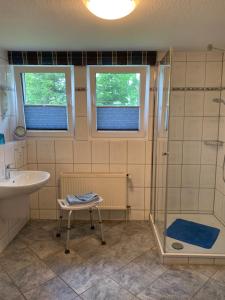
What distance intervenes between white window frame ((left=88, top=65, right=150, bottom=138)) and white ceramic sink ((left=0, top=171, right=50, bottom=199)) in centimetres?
83

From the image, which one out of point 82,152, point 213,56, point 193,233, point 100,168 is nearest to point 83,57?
point 82,152

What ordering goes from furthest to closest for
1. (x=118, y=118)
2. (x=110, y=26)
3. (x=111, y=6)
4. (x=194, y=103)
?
(x=118, y=118), (x=194, y=103), (x=110, y=26), (x=111, y=6)

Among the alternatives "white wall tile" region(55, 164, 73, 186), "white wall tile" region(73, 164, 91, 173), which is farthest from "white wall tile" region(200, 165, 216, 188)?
"white wall tile" region(55, 164, 73, 186)

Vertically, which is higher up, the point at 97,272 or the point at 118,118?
the point at 118,118

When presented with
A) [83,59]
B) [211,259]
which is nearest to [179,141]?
[211,259]

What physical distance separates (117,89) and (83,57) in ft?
1.72

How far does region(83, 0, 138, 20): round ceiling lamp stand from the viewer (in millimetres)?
1337

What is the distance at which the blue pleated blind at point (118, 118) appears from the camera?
2.70m

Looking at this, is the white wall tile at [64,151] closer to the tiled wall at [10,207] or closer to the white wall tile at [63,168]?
the white wall tile at [63,168]

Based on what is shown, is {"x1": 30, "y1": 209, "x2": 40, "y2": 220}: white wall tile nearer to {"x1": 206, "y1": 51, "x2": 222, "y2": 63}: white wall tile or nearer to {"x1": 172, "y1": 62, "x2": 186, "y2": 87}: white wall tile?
{"x1": 172, "y1": 62, "x2": 186, "y2": 87}: white wall tile

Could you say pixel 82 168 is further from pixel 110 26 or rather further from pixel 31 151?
pixel 110 26

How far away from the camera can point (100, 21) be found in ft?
5.57

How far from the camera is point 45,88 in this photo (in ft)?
8.86

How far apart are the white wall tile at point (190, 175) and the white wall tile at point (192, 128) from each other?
14.2 inches
